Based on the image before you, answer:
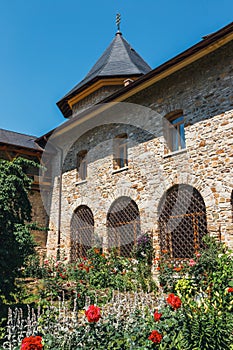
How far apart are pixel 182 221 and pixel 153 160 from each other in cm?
185

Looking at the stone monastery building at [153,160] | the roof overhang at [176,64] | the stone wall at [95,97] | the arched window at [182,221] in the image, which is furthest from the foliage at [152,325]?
the stone wall at [95,97]

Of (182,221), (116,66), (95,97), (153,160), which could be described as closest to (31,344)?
(182,221)

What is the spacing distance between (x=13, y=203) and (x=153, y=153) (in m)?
4.52

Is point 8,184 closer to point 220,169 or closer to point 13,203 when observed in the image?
point 13,203

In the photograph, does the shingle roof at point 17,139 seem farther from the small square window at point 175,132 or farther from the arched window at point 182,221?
the arched window at point 182,221

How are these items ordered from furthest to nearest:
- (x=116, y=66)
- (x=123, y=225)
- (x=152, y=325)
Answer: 1. (x=116, y=66)
2. (x=123, y=225)
3. (x=152, y=325)

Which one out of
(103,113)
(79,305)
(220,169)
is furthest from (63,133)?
(79,305)

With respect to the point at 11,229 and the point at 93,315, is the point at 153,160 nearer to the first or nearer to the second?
the point at 11,229

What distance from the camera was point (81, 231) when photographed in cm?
1062

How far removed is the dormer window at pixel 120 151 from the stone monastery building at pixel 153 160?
0.11 ft

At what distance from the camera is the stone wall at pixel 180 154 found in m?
6.77

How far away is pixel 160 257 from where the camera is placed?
302 inches

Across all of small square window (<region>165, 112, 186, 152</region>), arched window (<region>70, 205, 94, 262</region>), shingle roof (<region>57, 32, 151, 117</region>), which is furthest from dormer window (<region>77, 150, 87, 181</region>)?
small square window (<region>165, 112, 186, 152</region>)

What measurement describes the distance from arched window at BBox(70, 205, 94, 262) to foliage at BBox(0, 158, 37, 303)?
Result: 18.1 feet
